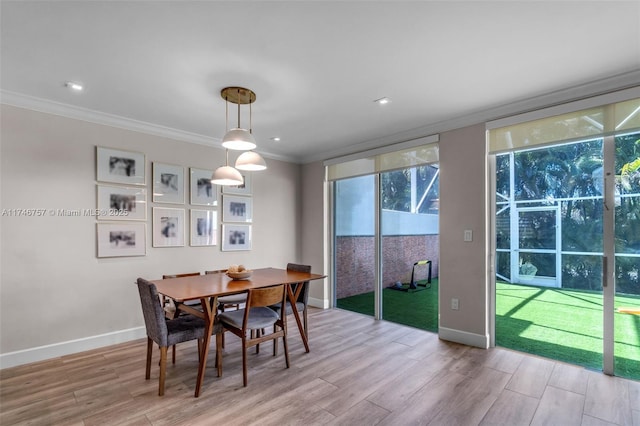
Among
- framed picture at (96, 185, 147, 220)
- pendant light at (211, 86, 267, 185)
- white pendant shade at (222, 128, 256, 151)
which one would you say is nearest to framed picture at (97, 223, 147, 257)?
framed picture at (96, 185, 147, 220)

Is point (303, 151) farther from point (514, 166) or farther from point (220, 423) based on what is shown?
point (220, 423)

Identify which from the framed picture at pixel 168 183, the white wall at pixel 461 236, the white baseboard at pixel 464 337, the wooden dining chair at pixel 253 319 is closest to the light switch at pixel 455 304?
the white wall at pixel 461 236

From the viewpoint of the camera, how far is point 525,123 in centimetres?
313

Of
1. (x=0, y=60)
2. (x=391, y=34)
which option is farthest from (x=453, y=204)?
(x=0, y=60)

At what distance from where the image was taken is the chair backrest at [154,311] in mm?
2314

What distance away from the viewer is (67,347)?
3.19 meters

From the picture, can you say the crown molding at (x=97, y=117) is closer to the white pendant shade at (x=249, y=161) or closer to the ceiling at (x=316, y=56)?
the ceiling at (x=316, y=56)

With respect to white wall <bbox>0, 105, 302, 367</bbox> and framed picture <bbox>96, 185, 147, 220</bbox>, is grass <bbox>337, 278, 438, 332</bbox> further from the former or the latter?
framed picture <bbox>96, 185, 147, 220</bbox>

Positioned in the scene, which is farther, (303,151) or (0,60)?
(303,151)

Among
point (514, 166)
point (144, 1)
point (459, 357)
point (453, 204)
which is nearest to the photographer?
point (144, 1)

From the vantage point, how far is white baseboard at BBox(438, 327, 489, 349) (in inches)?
131

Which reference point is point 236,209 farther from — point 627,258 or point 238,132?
point 627,258

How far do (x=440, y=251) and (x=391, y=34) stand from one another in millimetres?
2573

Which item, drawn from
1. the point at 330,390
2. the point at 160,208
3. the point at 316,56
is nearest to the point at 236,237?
the point at 160,208
